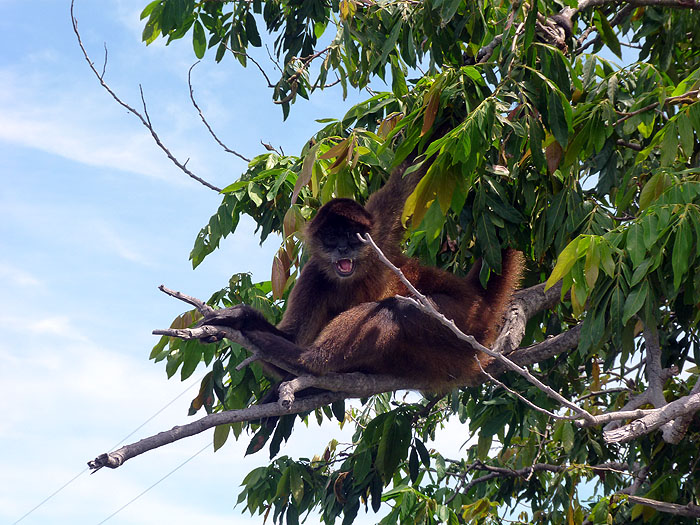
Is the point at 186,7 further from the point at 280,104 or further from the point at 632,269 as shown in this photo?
the point at 632,269

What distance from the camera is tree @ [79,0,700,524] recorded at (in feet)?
13.1

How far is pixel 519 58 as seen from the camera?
14.6 feet

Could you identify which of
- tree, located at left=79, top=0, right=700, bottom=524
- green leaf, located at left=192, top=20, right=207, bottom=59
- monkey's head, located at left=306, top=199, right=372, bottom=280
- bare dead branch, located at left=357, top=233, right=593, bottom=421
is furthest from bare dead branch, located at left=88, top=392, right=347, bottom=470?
green leaf, located at left=192, top=20, right=207, bottom=59

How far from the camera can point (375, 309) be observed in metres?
4.98

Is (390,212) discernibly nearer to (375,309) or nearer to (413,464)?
(375,309)

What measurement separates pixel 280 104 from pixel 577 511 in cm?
449

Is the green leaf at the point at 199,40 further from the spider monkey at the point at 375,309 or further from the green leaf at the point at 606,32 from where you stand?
the green leaf at the point at 606,32

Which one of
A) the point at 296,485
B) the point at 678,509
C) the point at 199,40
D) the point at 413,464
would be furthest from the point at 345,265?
the point at 199,40

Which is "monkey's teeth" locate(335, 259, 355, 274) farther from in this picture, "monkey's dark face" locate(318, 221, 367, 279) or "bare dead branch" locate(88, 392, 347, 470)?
"bare dead branch" locate(88, 392, 347, 470)

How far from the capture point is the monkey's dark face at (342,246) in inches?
225

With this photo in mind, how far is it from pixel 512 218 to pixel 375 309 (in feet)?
3.43

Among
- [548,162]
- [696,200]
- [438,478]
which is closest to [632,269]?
[696,200]

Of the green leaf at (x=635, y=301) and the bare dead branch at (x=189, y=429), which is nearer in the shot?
the bare dead branch at (x=189, y=429)

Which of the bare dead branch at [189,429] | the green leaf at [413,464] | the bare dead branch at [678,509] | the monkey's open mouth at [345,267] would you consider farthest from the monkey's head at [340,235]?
the bare dead branch at [678,509]
